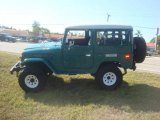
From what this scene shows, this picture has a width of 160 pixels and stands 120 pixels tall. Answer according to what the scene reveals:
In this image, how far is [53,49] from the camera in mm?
9734

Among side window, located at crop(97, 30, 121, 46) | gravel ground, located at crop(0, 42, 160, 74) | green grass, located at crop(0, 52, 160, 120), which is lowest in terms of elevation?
green grass, located at crop(0, 52, 160, 120)

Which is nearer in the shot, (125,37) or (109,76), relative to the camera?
(125,37)

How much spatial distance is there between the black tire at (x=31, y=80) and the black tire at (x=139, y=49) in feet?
10.6

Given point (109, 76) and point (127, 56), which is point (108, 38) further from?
point (109, 76)

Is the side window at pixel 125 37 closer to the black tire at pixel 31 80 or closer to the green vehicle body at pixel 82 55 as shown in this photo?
the green vehicle body at pixel 82 55

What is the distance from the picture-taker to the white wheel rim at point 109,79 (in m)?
9.75

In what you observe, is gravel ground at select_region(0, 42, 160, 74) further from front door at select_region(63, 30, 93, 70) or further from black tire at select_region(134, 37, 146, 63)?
front door at select_region(63, 30, 93, 70)

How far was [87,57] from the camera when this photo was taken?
382 inches

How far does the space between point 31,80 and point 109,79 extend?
8.41 ft

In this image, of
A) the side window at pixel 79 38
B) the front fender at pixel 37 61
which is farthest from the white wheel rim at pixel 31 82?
the side window at pixel 79 38

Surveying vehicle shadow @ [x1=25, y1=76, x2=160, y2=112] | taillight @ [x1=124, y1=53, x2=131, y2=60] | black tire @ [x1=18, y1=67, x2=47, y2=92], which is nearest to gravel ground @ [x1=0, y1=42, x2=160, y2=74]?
vehicle shadow @ [x1=25, y1=76, x2=160, y2=112]

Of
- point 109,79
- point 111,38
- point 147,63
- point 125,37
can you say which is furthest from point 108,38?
point 147,63

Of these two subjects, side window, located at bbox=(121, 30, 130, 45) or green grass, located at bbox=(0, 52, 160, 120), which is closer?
green grass, located at bbox=(0, 52, 160, 120)

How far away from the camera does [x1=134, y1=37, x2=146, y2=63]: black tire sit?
32.8 ft
